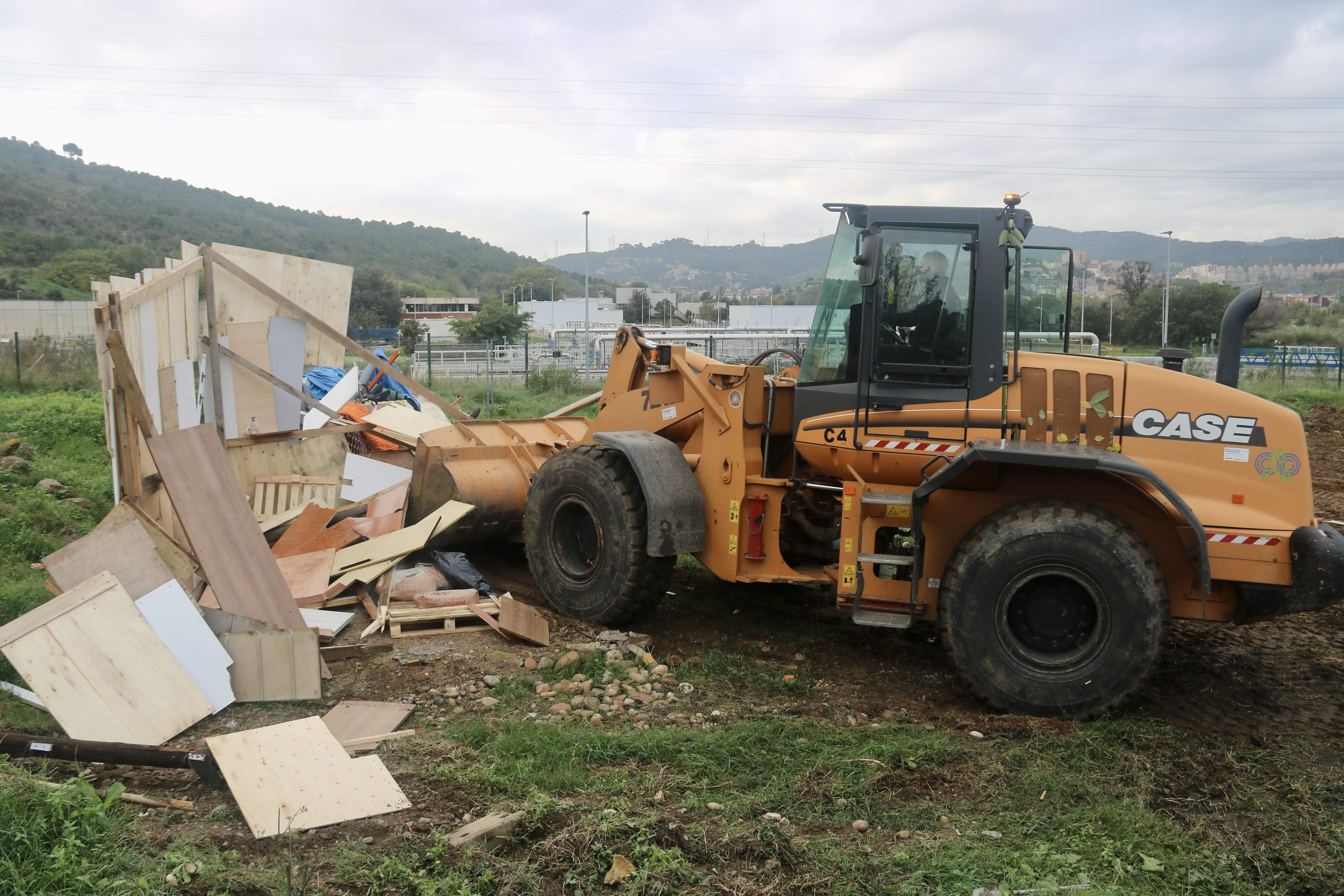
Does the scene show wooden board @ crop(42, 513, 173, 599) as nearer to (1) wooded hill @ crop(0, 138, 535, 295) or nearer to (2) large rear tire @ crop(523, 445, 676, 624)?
(2) large rear tire @ crop(523, 445, 676, 624)

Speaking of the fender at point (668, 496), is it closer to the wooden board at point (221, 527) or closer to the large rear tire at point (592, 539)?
the large rear tire at point (592, 539)

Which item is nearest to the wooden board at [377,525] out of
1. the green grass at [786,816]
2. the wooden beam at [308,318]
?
the wooden beam at [308,318]

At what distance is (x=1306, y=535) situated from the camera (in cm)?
462

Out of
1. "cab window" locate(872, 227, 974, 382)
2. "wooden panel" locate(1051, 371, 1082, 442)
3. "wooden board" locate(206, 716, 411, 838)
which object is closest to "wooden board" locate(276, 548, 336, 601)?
"wooden board" locate(206, 716, 411, 838)

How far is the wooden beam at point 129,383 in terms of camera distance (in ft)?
21.2

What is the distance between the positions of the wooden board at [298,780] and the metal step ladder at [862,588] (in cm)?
268

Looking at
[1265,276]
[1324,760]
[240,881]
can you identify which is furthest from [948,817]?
[1265,276]

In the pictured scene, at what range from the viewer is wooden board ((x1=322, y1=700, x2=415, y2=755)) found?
473 centimetres

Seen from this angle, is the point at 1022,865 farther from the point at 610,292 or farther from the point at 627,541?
the point at 610,292

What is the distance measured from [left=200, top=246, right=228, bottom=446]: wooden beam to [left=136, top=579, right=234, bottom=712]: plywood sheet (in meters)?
3.77

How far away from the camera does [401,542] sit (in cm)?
743

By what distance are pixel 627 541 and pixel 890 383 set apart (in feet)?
6.79

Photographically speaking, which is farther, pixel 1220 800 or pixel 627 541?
pixel 627 541

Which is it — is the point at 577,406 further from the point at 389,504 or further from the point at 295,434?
the point at 295,434
